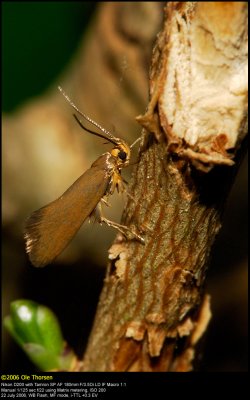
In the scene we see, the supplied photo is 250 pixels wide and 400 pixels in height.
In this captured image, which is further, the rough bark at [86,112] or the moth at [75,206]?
the rough bark at [86,112]

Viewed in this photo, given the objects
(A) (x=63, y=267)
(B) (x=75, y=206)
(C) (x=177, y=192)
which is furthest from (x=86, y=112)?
(C) (x=177, y=192)

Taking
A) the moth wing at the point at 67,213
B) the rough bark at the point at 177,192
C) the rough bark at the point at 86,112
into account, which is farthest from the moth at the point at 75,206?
the rough bark at the point at 86,112

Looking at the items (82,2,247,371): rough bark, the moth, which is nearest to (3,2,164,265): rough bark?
the moth

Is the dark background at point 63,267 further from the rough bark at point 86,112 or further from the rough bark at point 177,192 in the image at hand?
the rough bark at point 177,192

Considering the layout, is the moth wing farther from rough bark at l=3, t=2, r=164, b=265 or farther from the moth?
rough bark at l=3, t=2, r=164, b=265

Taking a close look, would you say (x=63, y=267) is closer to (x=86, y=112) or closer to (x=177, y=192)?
(x=86, y=112)

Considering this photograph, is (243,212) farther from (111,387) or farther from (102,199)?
(111,387)
